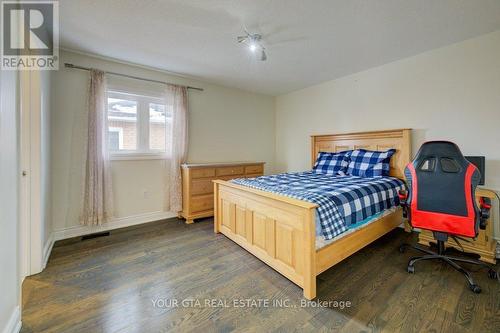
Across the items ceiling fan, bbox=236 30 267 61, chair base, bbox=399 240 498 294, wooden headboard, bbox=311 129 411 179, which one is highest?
ceiling fan, bbox=236 30 267 61

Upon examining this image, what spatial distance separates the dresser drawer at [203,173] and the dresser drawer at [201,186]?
0.26 feet

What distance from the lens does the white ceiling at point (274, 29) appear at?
74.1 inches

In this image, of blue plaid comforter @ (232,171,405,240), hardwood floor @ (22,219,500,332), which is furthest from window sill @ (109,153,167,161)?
blue plaid comforter @ (232,171,405,240)

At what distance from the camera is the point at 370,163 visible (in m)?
2.95

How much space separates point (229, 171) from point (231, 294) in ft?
7.28

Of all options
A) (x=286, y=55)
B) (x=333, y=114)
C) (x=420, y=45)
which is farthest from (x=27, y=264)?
(x=420, y=45)

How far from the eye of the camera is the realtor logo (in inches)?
48.6

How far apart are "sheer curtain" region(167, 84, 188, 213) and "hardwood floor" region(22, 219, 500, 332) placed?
42.7 inches

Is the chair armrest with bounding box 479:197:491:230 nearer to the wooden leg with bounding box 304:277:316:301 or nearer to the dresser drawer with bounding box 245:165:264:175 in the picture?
the wooden leg with bounding box 304:277:316:301

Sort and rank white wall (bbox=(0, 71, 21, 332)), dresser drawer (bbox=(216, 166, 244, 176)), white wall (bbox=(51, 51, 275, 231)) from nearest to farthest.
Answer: white wall (bbox=(0, 71, 21, 332))
white wall (bbox=(51, 51, 275, 231))
dresser drawer (bbox=(216, 166, 244, 176))

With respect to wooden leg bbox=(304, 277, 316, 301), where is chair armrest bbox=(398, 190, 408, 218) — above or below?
above

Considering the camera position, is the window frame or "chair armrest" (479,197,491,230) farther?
the window frame

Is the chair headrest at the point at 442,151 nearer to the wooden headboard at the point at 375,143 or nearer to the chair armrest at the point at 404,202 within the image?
the chair armrest at the point at 404,202

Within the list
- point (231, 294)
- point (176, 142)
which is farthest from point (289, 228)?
point (176, 142)
